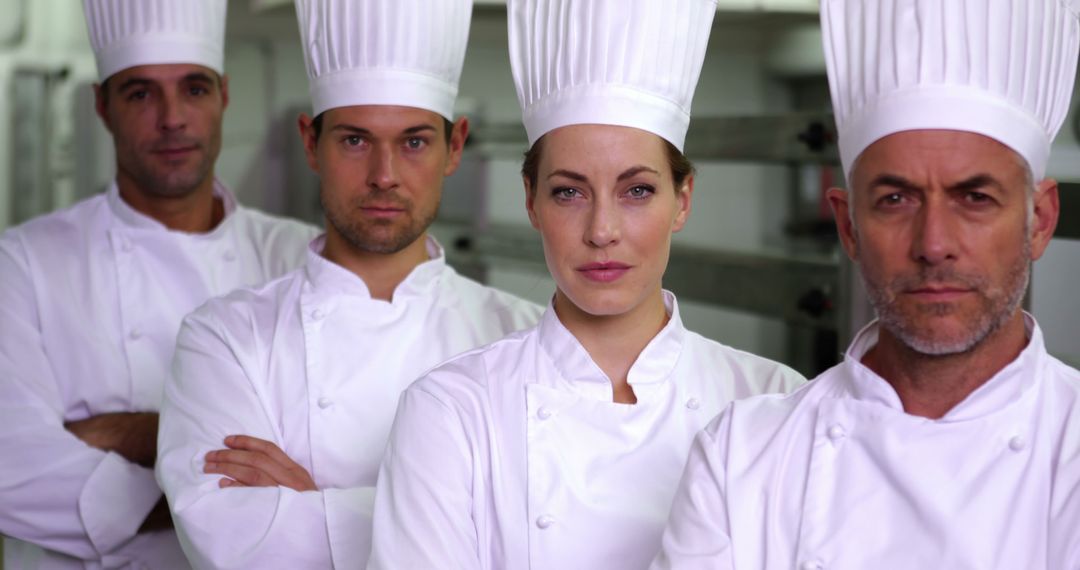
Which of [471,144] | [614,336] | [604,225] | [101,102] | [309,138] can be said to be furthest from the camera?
[471,144]

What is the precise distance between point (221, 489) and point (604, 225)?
744 millimetres

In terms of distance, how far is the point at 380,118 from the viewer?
2.30m

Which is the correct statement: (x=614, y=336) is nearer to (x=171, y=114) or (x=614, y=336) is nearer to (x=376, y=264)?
(x=376, y=264)

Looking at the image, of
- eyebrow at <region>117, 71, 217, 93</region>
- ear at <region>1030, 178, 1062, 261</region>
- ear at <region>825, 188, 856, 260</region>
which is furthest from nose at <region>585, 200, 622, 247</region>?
eyebrow at <region>117, 71, 217, 93</region>

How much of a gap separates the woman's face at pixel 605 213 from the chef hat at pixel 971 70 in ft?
1.08

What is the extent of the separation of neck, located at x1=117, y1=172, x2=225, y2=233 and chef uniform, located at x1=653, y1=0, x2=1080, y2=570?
1514 mm

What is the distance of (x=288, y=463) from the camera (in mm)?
2102

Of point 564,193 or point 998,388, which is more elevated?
point 564,193

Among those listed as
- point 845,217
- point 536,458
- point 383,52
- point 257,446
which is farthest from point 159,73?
point 845,217

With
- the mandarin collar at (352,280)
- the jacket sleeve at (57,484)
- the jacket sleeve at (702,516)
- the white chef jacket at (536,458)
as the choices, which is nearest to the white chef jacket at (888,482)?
the jacket sleeve at (702,516)

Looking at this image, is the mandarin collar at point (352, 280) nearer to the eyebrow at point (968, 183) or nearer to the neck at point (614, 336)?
the neck at point (614, 336)

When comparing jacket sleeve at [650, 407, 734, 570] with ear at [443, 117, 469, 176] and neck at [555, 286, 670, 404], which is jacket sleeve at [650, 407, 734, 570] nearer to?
neck at [555, 286, 670, 404]

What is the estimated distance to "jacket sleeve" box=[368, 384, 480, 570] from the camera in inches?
66.1

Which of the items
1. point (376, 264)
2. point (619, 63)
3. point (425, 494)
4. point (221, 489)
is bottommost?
point (221, 489)
